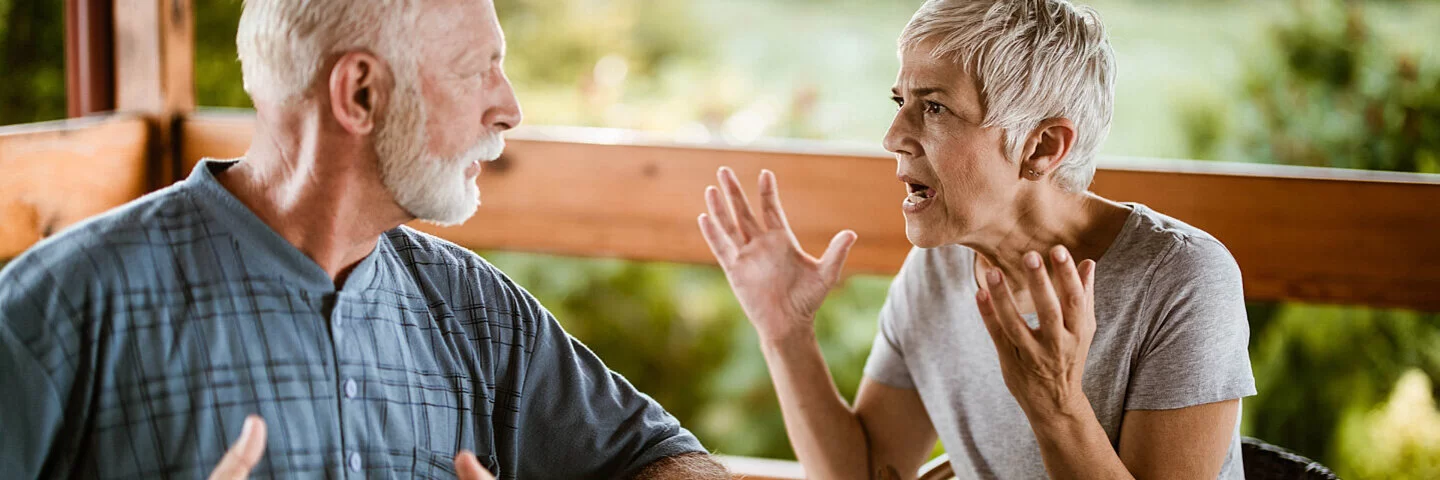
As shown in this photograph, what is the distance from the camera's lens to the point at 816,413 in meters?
1.89

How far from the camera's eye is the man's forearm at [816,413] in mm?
1876

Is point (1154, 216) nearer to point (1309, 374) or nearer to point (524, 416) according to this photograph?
point (524, 416)

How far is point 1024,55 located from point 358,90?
2.93 feet

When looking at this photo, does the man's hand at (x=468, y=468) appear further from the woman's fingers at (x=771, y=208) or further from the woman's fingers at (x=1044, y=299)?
the woman's fingers at (x=771, y=208)

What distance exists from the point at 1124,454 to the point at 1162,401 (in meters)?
0.10

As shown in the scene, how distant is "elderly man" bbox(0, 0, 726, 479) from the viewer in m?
1.07

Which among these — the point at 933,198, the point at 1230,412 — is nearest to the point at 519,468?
the point at 933,198

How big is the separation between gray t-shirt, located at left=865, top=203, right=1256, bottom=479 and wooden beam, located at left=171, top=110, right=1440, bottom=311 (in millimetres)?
465

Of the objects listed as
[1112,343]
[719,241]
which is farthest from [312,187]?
[1112,343]

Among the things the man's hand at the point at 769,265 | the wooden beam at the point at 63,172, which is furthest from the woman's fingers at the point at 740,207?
the wooden beam at the point at 63,172

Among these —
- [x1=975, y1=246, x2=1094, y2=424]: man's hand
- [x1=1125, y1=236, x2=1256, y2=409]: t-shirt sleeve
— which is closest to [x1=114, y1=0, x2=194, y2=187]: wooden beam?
[x1=975, y1=246, x2=1094, y2=424]: man's hand

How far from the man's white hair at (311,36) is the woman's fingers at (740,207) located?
2.38ft

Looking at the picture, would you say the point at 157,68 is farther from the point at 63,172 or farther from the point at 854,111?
the point at 854,111

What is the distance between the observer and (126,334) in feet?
3.58
